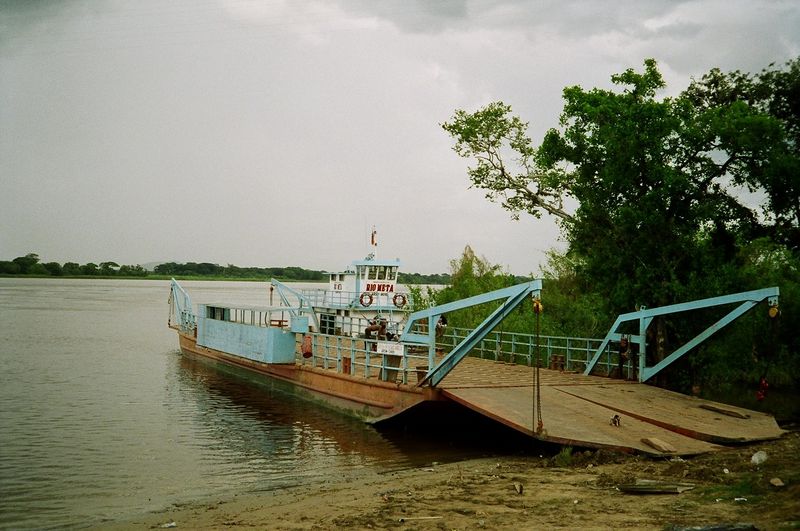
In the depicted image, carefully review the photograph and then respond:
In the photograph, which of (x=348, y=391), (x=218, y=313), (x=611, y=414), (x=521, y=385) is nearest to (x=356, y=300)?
(x=218, y=313)

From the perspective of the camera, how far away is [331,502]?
35.3ft

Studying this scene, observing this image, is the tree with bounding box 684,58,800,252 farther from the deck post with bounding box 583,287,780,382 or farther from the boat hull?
the boat hull

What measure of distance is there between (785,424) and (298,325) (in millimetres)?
14084

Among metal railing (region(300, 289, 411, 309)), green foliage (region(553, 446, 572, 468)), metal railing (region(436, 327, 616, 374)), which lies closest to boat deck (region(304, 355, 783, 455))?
green foliage (region(553, 446, 572, 468))

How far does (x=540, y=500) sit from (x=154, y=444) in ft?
35.6

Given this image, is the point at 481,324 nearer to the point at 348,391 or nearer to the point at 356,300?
the point at 348,391

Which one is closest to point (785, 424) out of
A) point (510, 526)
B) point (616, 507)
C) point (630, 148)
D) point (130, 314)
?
point (630, 148)

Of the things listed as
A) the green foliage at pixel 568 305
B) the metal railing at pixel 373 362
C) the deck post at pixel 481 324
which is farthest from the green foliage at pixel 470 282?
the deck post at pixel 481 324

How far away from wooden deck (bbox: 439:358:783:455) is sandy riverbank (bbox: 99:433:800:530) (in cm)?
46

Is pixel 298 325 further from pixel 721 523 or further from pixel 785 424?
pixel 721 523

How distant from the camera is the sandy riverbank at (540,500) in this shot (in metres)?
8.25

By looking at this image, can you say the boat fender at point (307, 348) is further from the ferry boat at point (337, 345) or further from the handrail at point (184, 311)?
the handrail at point (184, 311)

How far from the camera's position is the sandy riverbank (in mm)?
8250

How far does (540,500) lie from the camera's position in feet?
31.3
